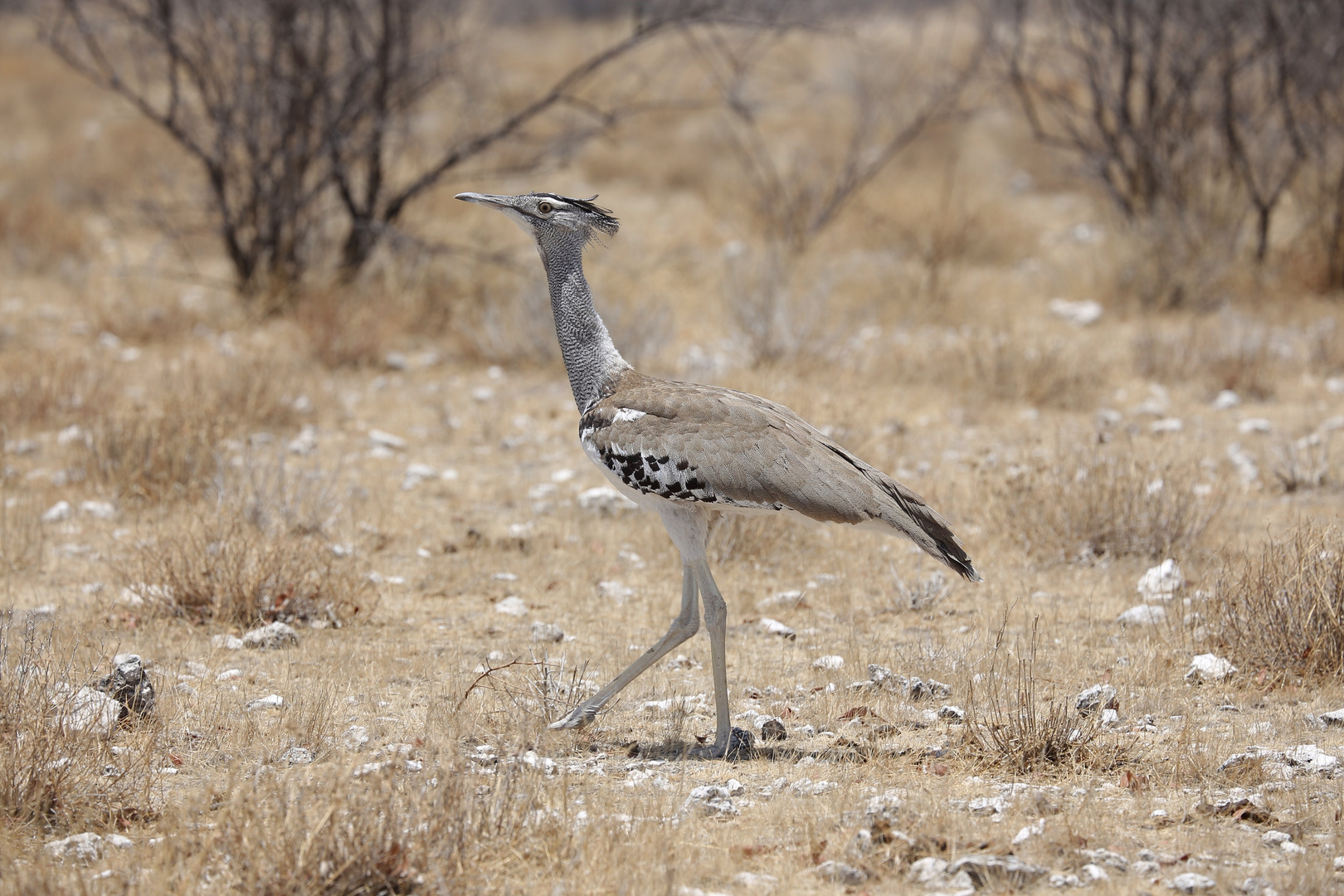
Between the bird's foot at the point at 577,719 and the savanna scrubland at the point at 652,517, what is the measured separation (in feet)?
0.15

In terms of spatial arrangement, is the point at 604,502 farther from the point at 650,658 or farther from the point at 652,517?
the point at 650,658

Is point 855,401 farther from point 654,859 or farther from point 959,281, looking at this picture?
point 654,859

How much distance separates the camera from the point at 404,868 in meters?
3.00

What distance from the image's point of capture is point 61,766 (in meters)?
3.34

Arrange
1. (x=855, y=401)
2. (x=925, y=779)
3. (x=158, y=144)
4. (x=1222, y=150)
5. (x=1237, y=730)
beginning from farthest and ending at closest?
(x=158, y=144), (x=1222, y=150), (x=855, y=401), (x=1237, y=730), (x=925, y=779)

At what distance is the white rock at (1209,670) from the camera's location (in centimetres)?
448

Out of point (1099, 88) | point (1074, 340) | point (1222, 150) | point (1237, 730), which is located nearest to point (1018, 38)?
point (1099, 88)

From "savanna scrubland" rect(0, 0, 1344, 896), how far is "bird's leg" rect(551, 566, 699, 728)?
0.07 meters

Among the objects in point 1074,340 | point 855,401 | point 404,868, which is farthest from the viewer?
point 1074,340

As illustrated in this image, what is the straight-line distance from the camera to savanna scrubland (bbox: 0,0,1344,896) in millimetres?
3293

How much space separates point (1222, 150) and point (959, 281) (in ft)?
8.68

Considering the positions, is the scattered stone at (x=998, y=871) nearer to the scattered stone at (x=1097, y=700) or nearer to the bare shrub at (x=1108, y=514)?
the scattered stone at (x=1097, y=700)

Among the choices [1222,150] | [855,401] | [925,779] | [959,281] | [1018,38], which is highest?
[1018,38]

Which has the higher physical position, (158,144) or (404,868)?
(158,144)
